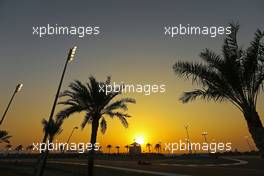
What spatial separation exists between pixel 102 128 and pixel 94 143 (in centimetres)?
190

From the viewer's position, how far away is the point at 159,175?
27.0 metres

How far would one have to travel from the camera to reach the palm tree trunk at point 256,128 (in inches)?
540

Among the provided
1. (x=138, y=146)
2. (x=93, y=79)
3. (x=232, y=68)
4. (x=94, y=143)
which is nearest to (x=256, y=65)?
(x=232, y=68)

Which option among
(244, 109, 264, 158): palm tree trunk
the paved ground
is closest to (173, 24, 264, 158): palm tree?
(244, 109, 264, 158): palm tree trunk

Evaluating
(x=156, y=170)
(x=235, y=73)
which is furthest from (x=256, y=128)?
(x=156, y=170)

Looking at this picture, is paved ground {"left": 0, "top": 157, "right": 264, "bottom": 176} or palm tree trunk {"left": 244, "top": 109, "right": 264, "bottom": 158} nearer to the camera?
palm tree trunk {"left": 244, "top": 109, "right": 264, "bottom": 158}

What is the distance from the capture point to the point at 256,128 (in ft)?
45.3

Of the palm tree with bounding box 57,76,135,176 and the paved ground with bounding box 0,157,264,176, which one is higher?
the palm tree with bounding box 57,76,135,176

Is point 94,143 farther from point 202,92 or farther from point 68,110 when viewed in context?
point 202,92

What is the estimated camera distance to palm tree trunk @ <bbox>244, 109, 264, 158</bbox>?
13719 mm

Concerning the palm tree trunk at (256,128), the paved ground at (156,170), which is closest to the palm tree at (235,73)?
the palm tree trunk at (256,128)

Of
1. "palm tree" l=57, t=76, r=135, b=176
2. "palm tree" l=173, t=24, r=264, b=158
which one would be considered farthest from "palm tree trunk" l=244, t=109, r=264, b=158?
"palm tree" l=57, t=76, r=135, b=176

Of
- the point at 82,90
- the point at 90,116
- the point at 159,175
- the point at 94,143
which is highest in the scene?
the point at 82,90

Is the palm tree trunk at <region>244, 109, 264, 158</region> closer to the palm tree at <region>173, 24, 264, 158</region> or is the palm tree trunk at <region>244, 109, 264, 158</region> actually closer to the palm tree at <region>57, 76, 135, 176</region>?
the palm tree at <region>173, 24, 264, 158</region>
